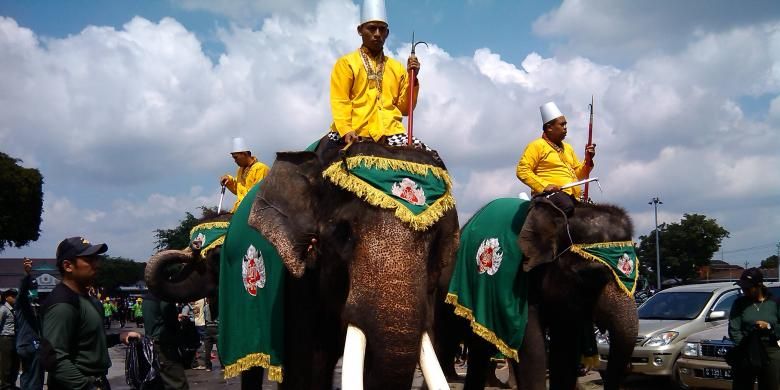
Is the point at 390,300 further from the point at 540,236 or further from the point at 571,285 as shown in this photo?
the point at 571,285

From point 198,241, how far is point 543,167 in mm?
3916

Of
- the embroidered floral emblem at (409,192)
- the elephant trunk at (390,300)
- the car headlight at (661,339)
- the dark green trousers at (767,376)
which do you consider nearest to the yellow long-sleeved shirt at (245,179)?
the embroidered floral emblem at (409,192)

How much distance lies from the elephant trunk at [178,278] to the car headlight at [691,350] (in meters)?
7.21

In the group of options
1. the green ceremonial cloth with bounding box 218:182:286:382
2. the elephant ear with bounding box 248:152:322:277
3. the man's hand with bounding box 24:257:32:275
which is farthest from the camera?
the man's hand with bounding box 24:257:32:275

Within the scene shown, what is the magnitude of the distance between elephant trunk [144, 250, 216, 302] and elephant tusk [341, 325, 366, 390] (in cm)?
456

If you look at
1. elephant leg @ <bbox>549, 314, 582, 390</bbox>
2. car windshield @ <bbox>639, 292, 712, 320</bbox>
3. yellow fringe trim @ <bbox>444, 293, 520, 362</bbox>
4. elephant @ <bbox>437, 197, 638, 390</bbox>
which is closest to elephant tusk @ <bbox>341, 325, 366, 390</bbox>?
yellow fringe trim @ <bbox>444, 293, 520, 362</bbox>

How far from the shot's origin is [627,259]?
8328 mm

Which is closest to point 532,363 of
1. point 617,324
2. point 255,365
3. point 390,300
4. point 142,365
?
point 617,324

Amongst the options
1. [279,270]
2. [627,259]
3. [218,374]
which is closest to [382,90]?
[279,270]

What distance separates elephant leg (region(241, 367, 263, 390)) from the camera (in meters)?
6.81

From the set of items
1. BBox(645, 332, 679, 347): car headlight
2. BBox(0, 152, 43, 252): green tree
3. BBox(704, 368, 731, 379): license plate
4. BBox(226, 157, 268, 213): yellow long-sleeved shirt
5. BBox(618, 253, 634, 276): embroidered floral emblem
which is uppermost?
BBox(0, 152, 43, 252): green tree

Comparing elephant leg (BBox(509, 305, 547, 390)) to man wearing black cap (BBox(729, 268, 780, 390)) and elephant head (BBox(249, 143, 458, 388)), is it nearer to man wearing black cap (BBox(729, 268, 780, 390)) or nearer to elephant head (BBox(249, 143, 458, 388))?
elephant head (BBox(249, 143, 458, 388))

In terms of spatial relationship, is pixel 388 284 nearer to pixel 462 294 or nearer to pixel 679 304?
pixel 462 294

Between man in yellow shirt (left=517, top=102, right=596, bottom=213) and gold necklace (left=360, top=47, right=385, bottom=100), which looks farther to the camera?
man in yellow shirt (left=517, top=102, right=596, bottom=213)
